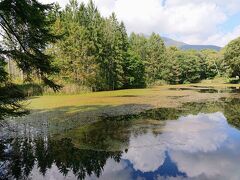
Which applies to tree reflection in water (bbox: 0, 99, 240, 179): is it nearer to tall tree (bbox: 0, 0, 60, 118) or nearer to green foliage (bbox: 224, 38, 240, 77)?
tall tree (bbox: 0, 0, 60, 118)

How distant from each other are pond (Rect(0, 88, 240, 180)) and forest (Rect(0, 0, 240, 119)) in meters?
2.23

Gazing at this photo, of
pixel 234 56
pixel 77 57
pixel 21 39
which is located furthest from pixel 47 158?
pixel 234 56

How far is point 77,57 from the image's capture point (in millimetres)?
51781

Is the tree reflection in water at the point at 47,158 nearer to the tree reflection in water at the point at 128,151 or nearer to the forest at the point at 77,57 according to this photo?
the tree reflection in water at the point at 128,151

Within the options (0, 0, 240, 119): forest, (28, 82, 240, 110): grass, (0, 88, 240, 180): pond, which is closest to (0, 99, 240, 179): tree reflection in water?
(0, 88, 240, 180): pond

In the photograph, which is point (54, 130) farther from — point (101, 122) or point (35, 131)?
point (101, 122)

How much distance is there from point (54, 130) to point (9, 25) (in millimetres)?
7678

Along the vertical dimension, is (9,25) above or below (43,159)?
above

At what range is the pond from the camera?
36.0 ft

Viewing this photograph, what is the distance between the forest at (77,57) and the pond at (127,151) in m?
2.23

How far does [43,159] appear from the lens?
12.6m

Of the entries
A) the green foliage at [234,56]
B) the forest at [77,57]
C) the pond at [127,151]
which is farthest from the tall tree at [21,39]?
the green foliage at [234,56]

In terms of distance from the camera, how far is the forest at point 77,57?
41.9 feet

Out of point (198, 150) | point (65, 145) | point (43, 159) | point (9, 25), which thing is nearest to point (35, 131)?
point (65, 145)
